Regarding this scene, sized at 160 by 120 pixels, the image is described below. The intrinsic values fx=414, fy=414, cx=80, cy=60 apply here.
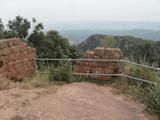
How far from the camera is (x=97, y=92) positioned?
11477 millimetres

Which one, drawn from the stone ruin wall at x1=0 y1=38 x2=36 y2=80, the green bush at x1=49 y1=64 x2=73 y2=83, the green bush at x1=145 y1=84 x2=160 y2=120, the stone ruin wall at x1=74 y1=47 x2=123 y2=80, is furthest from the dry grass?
the green bush at x1=145 y1=84 x2=160 y2=120

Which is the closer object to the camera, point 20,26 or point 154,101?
point 154,101

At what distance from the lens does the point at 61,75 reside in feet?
41.5

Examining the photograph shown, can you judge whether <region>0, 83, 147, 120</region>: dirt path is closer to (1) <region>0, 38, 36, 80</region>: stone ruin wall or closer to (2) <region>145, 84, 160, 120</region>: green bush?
(2) <region>145, 84, 160, 120</region>: green bush

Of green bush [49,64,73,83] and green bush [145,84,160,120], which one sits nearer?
green bush [145,84,160,120]

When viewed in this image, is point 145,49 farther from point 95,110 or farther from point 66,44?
point 95,110

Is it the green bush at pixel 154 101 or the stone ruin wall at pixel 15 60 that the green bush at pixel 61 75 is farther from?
the green bush at pixel 154 101

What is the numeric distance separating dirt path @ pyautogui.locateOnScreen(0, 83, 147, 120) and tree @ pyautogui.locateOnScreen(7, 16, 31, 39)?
14.6 metres

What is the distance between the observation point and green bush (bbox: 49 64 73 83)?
12617 millimetres

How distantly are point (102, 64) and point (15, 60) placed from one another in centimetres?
274

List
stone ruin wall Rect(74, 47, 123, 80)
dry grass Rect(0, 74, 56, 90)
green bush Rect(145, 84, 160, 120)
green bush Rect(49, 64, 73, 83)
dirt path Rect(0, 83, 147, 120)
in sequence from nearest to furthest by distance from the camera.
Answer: dirt path Rect(0, 83, 147, 120), green bush Rect(145, 84, 160, 120), dry grass Rect(0, 74, 56, 90), green bush Rect(49, 64, 73, 83), stone ruin wall Rect(74, 47, 123, 80)

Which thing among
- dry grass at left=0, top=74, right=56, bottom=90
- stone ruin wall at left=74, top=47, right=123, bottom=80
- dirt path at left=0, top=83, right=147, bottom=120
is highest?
stone ruin wall at left=74, top=47, right=123, bottom=80

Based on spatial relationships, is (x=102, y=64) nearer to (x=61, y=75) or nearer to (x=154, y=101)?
(x=61, y=75)

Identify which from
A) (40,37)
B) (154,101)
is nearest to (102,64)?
(154,101)
